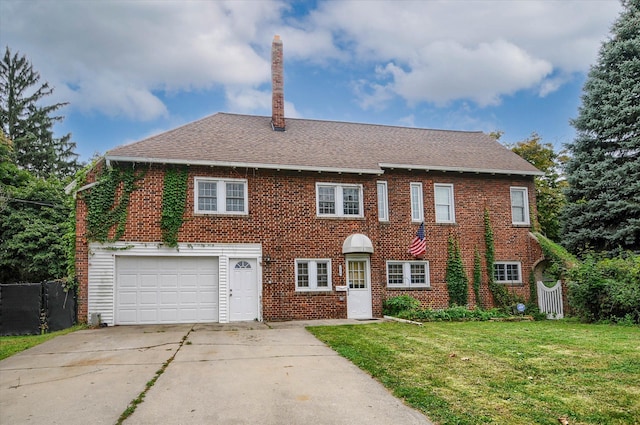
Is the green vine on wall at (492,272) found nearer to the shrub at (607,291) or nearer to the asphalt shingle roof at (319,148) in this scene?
the asphalt shingle roof at (319,148)

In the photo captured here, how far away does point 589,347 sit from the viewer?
9234 millimetres

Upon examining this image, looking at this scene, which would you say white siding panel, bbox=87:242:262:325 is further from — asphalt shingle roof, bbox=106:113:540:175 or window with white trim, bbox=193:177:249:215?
asphalt shingle roof, bbox=106:113:540:175

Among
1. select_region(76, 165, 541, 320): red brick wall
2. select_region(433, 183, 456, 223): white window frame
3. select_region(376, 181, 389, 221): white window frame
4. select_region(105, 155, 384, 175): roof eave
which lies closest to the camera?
select_region(105, 155, 384, 175): roof eave

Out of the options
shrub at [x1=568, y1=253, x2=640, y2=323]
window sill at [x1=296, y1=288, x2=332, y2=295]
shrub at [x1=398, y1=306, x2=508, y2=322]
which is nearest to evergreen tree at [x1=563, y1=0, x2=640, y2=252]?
shrub at [x1=568, y1=253, x2=640, y2=323]

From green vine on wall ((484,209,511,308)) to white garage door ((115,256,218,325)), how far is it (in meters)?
10.4

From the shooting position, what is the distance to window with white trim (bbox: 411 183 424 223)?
18.2 metres

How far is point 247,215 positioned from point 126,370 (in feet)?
27.8

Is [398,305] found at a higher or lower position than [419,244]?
lower

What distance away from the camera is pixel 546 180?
28.3 m

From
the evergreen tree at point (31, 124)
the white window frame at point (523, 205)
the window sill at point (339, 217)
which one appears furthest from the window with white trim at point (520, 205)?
the evergreen tree at point (31, 124)

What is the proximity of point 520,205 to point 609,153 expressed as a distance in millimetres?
4636

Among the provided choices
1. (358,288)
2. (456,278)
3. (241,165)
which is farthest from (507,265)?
(241,165)

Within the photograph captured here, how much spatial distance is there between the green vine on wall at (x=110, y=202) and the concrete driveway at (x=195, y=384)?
168 inches

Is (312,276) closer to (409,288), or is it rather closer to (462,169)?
(409,288)
